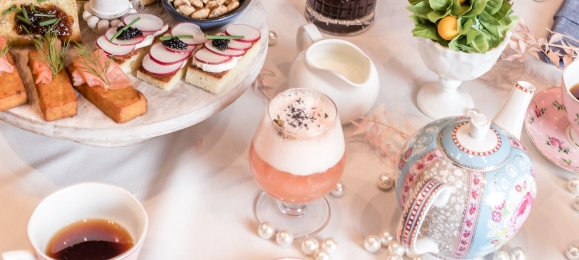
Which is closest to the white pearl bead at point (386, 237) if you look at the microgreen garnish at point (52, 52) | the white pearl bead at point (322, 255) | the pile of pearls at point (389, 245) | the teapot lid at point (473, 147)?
the pile of pearls at point (389, 245)

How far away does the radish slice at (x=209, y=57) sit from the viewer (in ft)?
3.64

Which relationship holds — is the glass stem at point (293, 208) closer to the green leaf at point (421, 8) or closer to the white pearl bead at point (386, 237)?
the white pearl bead at point (386, 237)

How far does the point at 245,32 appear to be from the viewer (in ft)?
3.95

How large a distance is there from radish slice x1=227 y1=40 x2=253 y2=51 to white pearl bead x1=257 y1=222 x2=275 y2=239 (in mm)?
351

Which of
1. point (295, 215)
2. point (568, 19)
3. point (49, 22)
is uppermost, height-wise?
point (49, 22)

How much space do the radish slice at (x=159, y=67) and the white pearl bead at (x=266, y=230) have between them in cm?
34

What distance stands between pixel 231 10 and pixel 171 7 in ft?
0.42

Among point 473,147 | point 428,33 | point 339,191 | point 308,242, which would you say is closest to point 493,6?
point 428,33

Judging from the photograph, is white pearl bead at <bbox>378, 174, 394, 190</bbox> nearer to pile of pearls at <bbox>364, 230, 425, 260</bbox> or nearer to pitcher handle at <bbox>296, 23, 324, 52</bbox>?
pile of pearls at <bbox>364, 230, 425, 260</bbox>

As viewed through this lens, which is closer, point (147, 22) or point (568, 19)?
point (147, 22)

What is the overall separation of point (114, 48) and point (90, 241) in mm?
394

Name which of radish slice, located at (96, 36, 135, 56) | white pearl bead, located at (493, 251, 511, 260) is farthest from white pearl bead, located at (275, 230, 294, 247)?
radish slice, located at (96, 36, 135, 56)

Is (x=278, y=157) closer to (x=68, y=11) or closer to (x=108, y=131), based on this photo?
(x=108, y=131)

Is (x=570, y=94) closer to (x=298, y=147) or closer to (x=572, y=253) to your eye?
(x=572, y=253)
